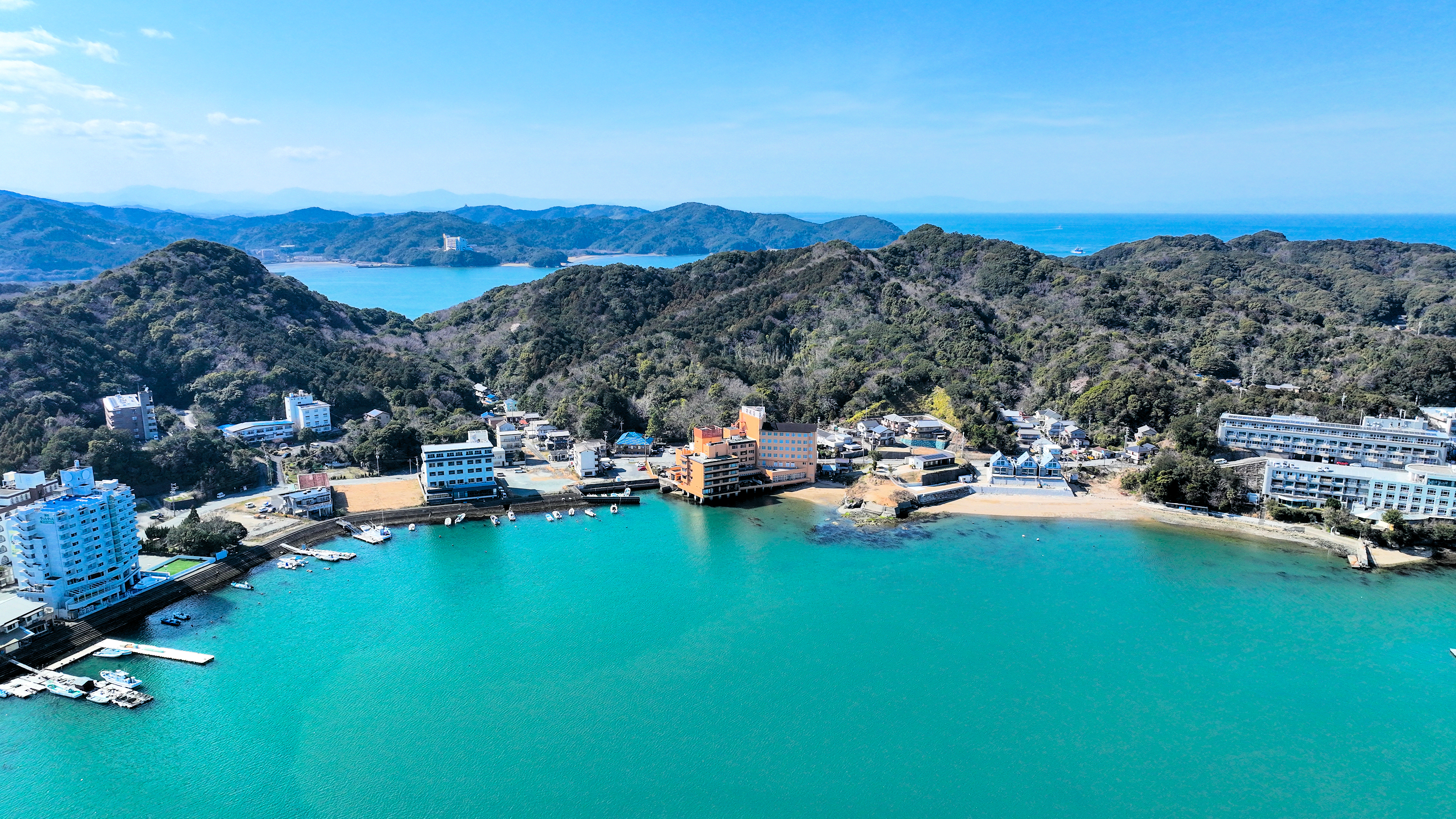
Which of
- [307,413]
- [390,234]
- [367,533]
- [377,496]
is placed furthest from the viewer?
[390,234]

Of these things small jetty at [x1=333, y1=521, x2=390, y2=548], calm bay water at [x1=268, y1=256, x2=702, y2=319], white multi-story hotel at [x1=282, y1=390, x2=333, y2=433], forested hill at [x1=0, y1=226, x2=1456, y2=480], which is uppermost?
calm bay water at [x1=268, y1=256, x2=702, y2=319]

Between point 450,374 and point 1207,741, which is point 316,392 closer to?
point 450,374

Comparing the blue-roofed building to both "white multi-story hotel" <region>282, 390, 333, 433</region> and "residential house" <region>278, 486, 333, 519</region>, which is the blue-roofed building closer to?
"residential house" <region>278, 486, 333, 519</region>

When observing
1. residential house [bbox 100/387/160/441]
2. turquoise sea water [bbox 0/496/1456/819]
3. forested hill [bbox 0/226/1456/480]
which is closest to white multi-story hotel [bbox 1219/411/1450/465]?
forested hill [bbox 0/226/1456/480]

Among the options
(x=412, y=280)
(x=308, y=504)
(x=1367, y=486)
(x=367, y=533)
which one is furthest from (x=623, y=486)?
(x=412, y=280)

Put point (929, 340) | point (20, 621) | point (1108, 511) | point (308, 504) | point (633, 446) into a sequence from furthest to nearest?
1. point (929, 340)
2. point (633, 446)
3. point (1108, 511)
4. point (308, 504)
5. point (20, 621)

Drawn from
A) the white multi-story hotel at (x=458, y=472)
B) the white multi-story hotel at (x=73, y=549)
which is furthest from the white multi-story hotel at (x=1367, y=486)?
the white multi-story hotel at (x=73, y=549)

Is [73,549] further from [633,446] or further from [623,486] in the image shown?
[633,446]
